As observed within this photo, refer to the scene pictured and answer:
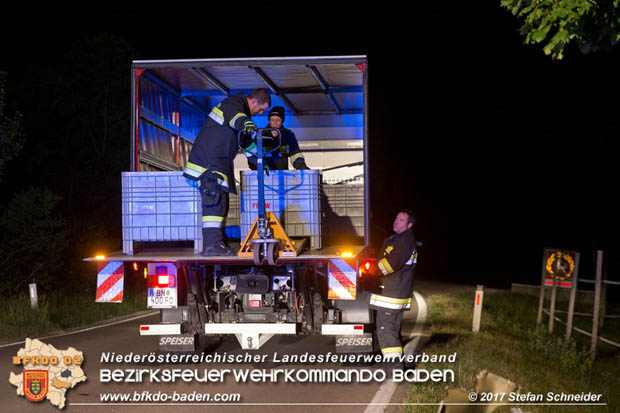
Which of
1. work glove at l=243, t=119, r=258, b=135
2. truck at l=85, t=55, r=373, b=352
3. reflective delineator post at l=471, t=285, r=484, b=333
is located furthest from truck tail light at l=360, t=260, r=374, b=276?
reflective delineator post at l=471, t=285, r=484, b=333

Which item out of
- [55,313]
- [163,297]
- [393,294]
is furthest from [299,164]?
[55,313]

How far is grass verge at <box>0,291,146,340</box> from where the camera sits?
11.2m

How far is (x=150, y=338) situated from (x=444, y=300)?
834cm

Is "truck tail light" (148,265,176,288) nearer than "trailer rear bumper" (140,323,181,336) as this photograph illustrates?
Yes

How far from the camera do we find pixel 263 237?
686 cm

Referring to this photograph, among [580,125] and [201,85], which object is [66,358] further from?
[580,125]

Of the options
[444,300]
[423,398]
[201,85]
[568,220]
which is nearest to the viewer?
[423,398]

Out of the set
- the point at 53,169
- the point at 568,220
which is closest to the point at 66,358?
the point at 53,169

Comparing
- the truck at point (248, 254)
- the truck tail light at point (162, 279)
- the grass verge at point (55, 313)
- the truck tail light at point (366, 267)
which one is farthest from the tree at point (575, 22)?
the grass verge at point (55, 313)

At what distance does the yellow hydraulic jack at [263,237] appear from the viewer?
6816 mm

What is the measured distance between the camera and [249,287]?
24.8ft

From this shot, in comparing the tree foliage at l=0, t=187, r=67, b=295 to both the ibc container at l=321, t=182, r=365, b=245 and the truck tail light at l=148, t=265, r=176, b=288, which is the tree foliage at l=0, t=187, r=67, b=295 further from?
the ibc container at l=321, t=182, r=365, b=245

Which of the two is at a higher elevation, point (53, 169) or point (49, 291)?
point (53, 169)

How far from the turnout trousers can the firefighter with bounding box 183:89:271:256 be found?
189cm
